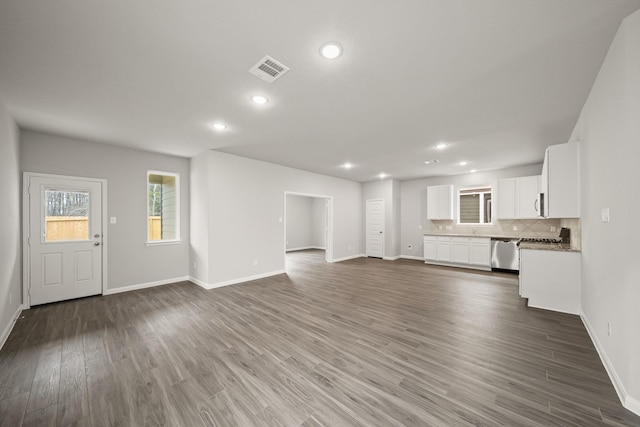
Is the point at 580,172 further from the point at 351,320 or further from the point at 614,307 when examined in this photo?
the point at 351,320

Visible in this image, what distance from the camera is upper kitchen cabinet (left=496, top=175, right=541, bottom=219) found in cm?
Result: 593

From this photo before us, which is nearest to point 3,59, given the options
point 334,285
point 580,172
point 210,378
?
point 210,378

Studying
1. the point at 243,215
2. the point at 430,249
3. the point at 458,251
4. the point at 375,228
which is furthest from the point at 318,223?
the point at 243,215

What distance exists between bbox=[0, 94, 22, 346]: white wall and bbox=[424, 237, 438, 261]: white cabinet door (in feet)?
27.8

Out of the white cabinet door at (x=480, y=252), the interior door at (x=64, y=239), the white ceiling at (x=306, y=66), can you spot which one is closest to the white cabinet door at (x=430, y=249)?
the white cabinet door at (x=480, y=252)

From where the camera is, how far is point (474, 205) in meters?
7.30

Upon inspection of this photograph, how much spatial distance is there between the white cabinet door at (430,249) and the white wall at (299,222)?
18.2 ft

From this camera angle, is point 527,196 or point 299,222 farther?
point 299,222

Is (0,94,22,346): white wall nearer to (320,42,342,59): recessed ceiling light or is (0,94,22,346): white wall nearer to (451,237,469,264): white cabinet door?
(320,42,342,59): recessed ceiling light

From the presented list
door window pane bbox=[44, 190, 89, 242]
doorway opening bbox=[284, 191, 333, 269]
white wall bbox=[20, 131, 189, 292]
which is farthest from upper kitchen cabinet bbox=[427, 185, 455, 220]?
door window pane bbox=[44, 190, 89, 242]

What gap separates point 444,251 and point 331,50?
6753 millimetres

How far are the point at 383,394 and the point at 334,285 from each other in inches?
124

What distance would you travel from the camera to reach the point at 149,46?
1939mm

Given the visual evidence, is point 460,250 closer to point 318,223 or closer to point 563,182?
point 563,182
